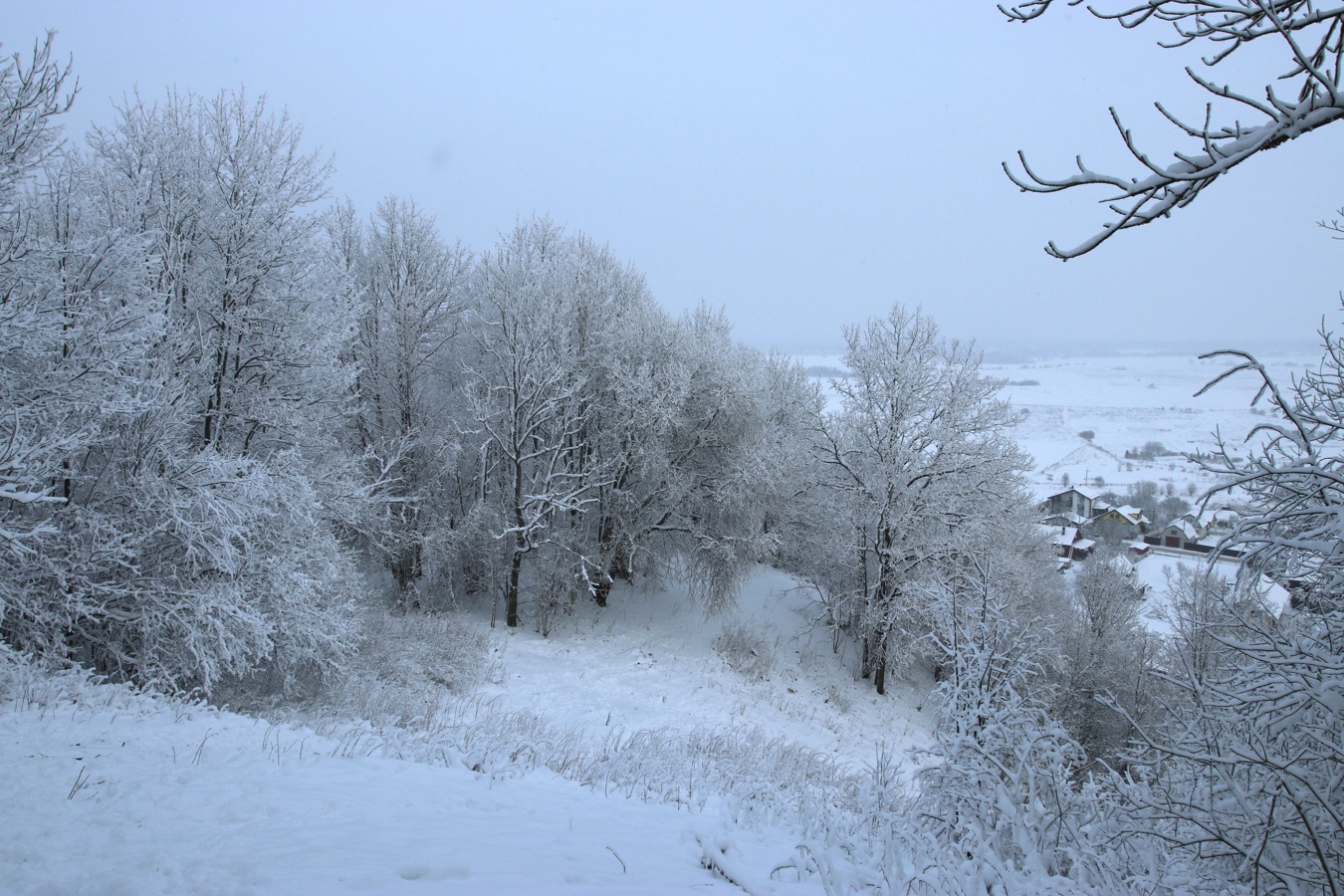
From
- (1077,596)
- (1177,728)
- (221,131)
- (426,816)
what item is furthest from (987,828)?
(1077,596)

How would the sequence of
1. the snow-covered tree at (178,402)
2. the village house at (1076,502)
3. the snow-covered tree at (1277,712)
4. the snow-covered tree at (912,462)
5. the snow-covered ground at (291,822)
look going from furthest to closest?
1. the village house at (1076,502)
2. the snow-covered tree at (912,462)
3. the snow-covered tree at (178,402)
4. the snow-covered ground at (291,822)
5. the snow-covered tree at (1277,712)

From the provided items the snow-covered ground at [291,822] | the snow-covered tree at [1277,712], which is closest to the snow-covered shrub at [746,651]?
the snow-covered ground at [291,822]

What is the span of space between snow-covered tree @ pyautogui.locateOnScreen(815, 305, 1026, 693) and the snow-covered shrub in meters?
2.95

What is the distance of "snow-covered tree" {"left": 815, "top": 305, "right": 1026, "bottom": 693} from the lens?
17359 millimetres

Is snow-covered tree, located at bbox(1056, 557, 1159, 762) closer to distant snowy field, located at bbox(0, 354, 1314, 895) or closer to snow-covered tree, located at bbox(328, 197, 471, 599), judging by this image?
distant snowy field, located at bbox(0, 354, 1314, 895)

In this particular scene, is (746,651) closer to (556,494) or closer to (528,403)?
(556,494)

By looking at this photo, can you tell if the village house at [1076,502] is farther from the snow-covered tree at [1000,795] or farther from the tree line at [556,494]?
the snow-covered tree at [1000,795]

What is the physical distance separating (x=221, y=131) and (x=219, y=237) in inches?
90.5

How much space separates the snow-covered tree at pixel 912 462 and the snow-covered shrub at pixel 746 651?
2.95 metres

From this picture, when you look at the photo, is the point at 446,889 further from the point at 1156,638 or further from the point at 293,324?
the point at 1156,638

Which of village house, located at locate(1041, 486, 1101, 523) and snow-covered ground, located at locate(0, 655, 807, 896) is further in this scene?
village house, located at locate(1041, 486, 1101, 523)

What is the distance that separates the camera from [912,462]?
1786 centimetres

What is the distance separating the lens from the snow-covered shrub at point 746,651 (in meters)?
16.3

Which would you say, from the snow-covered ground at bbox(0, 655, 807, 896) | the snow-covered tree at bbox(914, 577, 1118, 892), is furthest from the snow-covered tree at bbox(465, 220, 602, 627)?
the snow-covered tree at bbox(914, 577, 1118, 892)
